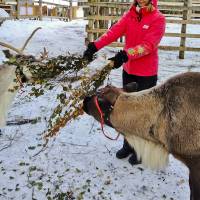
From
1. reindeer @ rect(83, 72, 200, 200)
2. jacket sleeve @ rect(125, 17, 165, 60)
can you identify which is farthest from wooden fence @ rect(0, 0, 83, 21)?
reindeer @ rect(83, 72, 200, 200)

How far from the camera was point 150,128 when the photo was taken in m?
3.06

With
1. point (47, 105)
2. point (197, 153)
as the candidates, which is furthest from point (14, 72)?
point (197, 153)

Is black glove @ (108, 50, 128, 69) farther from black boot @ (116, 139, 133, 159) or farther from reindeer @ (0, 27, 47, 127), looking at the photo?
reindeer @ (0, 27, 47, 127)

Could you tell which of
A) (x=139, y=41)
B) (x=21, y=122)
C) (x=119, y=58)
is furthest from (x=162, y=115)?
(x=21, y=122)

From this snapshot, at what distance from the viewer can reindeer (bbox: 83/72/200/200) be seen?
2.96 meters

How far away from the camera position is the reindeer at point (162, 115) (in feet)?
9.72

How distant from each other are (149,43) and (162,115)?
1233mm

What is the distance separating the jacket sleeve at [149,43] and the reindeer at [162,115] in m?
0.91

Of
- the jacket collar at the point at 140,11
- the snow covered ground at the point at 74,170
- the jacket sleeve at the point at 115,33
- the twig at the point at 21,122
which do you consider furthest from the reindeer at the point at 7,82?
→ the jacket collar at the point at 140,11

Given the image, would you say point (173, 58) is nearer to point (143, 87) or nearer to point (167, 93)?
point (143, 87)

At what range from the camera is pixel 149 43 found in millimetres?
4027

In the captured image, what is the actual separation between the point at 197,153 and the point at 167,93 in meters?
0.51

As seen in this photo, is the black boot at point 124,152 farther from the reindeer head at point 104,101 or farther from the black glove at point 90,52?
the reindeer head at point 104,101

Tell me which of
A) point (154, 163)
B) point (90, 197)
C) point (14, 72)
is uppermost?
point (14, 72)
